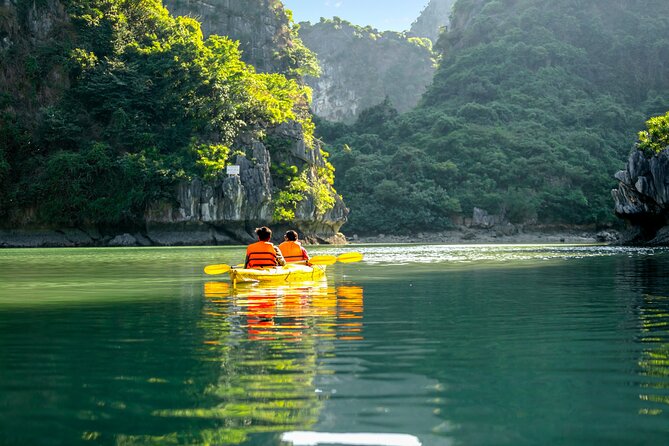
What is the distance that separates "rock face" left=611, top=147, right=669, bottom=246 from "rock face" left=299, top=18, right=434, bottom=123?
11871 centimetres

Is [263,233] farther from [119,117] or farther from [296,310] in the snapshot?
[119,117]

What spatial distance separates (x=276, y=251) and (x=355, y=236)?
6880 cm

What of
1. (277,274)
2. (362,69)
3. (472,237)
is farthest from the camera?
(362,69)

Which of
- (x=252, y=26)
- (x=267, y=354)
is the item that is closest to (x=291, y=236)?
(x=267, y=354)

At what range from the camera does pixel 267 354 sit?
6.85 metres

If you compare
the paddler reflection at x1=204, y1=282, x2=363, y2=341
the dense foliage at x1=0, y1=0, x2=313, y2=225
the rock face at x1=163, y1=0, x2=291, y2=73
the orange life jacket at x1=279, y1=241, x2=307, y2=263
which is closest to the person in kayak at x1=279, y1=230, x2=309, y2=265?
the orange life jacket at x1=279, y1=241, x2=307, y2=263

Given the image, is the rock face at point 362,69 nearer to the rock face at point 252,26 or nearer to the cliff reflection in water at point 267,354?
the rock face at point 252,26

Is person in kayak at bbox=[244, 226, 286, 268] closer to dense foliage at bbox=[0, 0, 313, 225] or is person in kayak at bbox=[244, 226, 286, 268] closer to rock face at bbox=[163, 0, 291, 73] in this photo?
dense foliage at bbox=[0, 0, 313, 225]

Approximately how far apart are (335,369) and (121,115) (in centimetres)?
5648

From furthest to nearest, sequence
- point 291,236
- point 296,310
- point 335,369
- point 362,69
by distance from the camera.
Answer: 1. point 362,69
2. point 291,236
3. point 296,310
4. point 335,369

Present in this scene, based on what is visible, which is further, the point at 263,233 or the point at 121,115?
the point at 121,115

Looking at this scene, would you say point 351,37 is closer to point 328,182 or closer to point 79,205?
point 328,182

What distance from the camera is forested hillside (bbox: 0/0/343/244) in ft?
182

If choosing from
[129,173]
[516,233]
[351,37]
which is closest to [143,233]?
[129,173]
